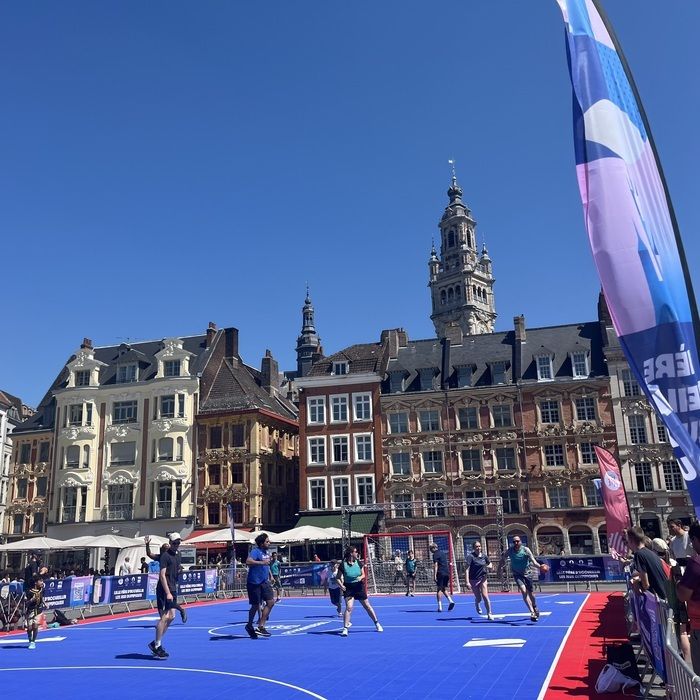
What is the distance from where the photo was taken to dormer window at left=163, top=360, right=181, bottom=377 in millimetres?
50375

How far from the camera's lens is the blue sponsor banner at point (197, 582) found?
28.8 meters

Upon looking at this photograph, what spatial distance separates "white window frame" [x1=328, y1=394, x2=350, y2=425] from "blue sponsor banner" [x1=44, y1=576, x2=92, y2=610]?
25022 millimetres

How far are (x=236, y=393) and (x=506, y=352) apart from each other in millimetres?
18689

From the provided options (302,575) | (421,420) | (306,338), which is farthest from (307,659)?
(306,338)

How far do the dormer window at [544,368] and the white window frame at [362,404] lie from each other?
436 inches

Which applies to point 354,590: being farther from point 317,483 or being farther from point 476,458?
point 317,483

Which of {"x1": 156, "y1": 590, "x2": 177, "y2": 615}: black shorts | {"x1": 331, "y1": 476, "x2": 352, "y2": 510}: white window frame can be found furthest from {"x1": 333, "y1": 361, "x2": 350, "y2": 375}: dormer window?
{"x1": 156, "y1": 590, "x2": 177, "y2": 615}: black shorts

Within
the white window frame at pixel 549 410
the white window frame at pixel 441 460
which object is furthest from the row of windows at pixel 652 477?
the white window frame at pixel 441 460

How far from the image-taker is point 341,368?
161ft

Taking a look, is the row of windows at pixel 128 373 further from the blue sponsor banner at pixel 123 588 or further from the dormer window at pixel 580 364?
the dormer window at pixel 580 364

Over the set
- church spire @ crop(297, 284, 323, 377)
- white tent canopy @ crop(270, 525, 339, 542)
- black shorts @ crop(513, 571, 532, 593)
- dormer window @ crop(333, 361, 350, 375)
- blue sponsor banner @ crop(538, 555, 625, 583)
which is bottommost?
blue sponsor banner @ crop(538, 555, 625, 583)

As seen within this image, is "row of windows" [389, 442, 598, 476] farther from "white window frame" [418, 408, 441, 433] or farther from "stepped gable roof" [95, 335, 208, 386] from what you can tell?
"stepped gable roof" [95, 335, 208, 386]

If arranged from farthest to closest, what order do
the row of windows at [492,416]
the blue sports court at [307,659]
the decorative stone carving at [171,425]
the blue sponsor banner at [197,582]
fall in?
the decorative stone carving at [171,425] → the row of windows at [492,416] → the blue sponsor banner at [197,582] → the blue sports court at [307,659]

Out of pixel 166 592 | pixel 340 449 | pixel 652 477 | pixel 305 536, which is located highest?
A: pixel 340 449
